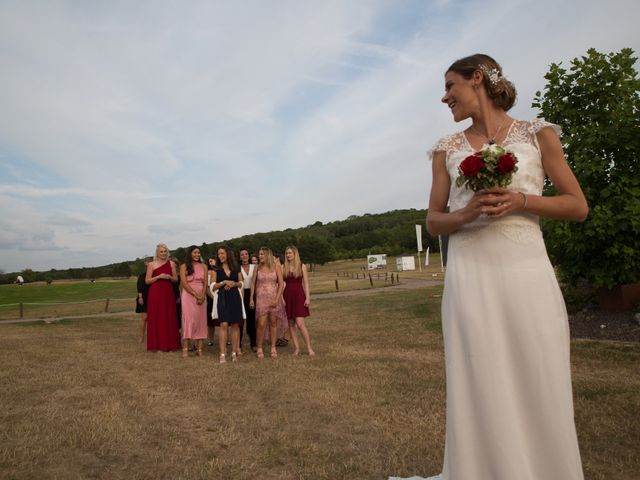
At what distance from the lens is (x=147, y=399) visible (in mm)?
7160

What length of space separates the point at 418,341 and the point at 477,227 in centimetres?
934

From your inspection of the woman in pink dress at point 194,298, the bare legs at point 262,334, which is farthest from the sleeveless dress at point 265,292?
the woman in pink dress at point 194,298

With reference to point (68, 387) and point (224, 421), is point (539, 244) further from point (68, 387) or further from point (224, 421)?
point (68, 387)

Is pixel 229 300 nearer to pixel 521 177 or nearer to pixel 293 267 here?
pixel 293 267

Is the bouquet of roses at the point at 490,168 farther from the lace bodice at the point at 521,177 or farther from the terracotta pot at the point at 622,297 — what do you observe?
the terracotta pot at the point at 622,297

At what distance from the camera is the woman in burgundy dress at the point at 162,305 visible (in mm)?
12242

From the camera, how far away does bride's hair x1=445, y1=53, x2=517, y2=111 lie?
108 inches

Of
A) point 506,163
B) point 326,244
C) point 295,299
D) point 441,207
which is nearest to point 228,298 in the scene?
point 295,299

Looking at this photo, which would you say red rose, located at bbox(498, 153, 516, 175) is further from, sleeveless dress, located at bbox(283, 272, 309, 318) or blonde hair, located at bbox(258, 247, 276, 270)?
blonde hair, located at bbox(258, 247, 276, 270)

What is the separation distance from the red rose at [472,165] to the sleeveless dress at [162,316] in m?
11.0

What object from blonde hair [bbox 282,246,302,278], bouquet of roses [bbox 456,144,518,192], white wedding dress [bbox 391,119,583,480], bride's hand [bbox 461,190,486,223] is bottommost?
white wedding dress [bbox 391,119,583,480]

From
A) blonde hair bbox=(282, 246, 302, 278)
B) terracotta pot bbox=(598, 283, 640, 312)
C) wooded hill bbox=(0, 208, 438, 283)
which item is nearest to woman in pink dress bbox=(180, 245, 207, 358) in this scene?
blonde hair bbox=(282, 246, 302, 278)

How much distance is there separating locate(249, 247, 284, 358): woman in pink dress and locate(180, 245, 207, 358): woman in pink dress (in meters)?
1.52

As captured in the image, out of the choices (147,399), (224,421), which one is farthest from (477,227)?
(147,399)
